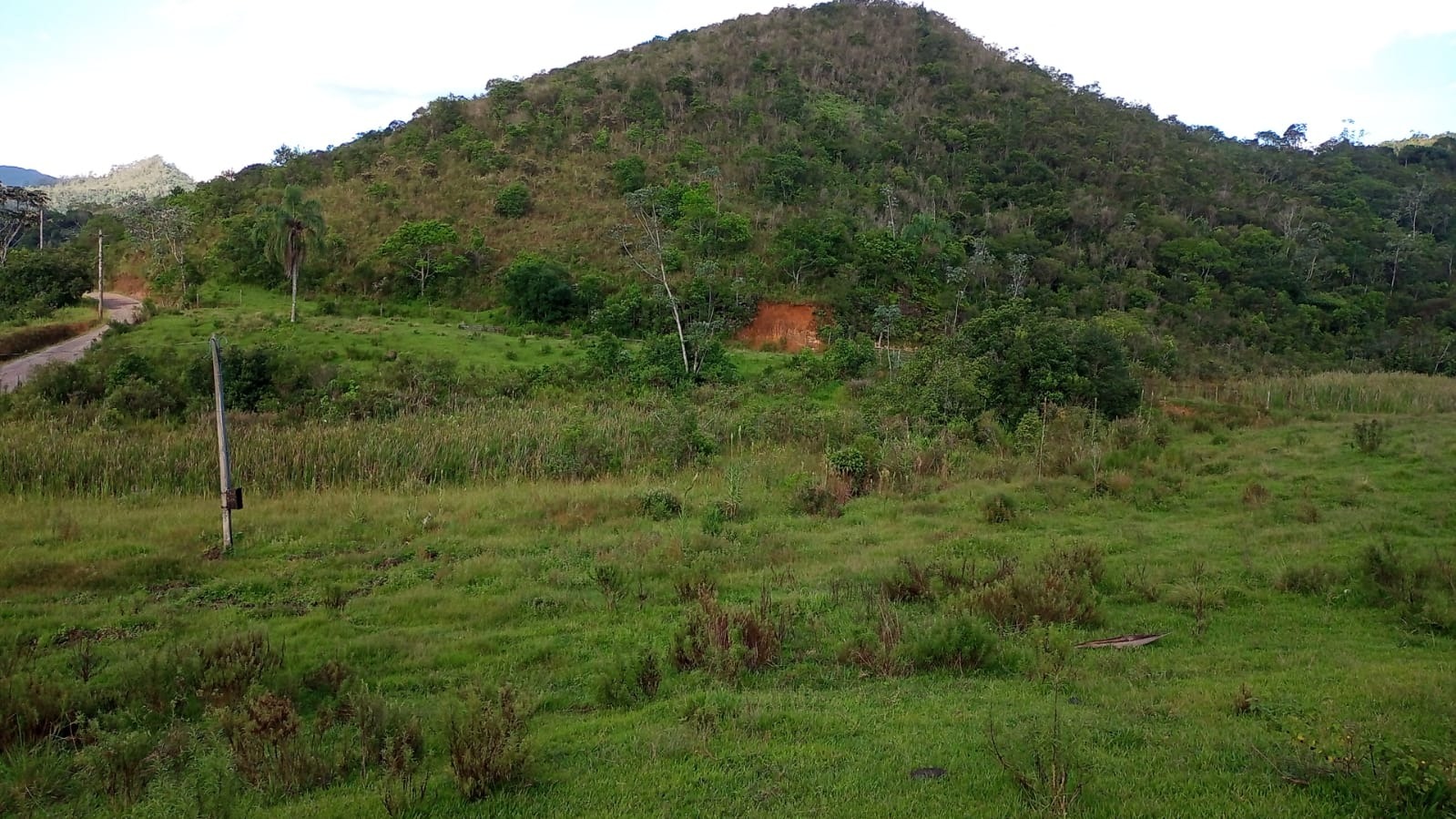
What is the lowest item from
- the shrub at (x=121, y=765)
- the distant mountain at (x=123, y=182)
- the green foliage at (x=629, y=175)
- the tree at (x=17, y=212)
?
the shrub at (x=121, y=765)

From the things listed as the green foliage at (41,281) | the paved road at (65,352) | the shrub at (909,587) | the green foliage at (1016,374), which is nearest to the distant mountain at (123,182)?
the green foliage at (41,281)

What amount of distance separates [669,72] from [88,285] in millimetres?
34231

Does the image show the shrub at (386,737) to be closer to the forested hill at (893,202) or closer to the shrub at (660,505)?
the shrub at (660,505)

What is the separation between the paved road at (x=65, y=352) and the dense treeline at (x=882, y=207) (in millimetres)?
4219

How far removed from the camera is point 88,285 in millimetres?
30219

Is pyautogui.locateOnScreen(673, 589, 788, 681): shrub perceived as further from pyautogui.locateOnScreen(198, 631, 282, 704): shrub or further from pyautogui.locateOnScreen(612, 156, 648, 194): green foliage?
pyautogui.locateOnScreen(612, 156, 648, 194): green foliage

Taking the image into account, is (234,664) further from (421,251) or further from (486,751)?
(421,251)

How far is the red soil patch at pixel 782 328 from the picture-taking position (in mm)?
28469

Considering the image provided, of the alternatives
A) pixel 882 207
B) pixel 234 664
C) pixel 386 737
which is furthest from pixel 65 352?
pixel 882 207

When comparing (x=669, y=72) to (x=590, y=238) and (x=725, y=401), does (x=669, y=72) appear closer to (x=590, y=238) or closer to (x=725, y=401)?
(x=590, y=238)

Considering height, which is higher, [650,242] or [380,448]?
[650,242]

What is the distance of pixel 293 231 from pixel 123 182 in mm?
86555

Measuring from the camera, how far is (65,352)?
22578mm

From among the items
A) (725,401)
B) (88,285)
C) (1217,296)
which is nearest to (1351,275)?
(1217,296)
